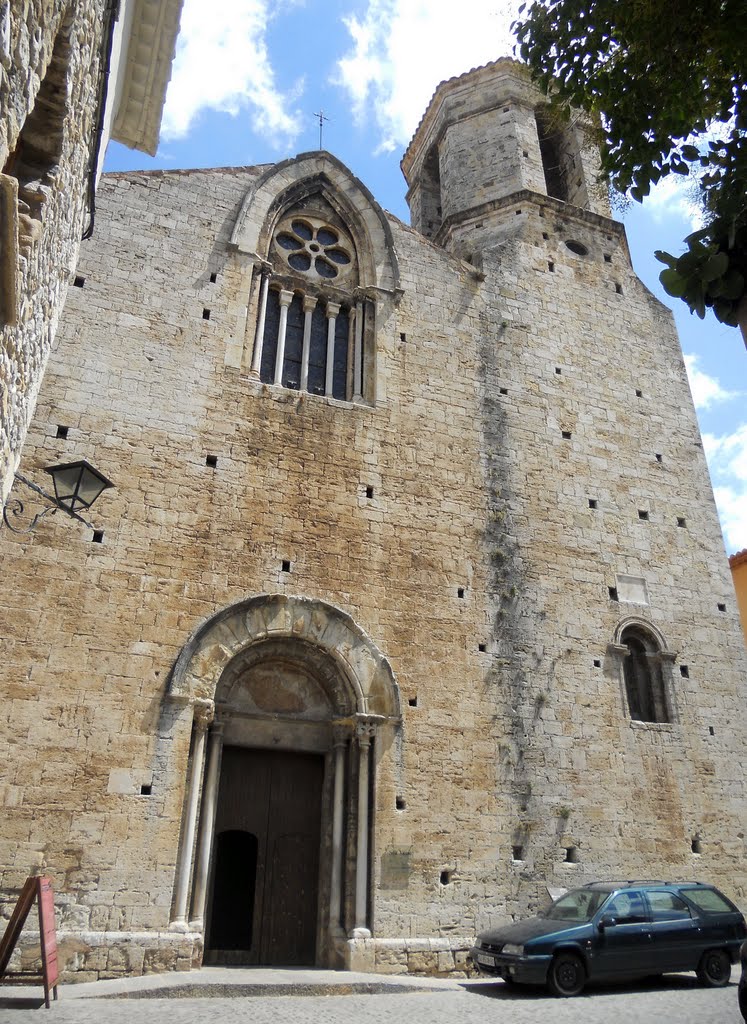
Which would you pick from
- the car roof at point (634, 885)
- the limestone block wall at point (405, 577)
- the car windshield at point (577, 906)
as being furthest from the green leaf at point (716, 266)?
the limestone block wall at point (405, 577)

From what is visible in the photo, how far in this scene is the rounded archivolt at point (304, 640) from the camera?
8492mm

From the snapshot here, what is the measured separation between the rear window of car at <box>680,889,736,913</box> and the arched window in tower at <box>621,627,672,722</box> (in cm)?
247

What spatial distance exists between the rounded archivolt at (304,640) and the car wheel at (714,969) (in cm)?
379

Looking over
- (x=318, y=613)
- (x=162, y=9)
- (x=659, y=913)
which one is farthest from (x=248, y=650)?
(x=162, y=9)

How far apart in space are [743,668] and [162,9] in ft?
37.0

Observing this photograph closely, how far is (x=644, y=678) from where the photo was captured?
10.6 meters

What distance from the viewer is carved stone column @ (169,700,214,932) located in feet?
24.6

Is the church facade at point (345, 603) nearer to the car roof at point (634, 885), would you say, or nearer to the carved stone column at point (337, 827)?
the carved stone column at point (337, 827)

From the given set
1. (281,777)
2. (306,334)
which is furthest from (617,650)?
(306,334)

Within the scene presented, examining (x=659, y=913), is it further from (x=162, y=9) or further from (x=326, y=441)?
(x=162, y=9)

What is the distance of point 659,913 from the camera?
24.9 feet

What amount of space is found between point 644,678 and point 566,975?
460 cm

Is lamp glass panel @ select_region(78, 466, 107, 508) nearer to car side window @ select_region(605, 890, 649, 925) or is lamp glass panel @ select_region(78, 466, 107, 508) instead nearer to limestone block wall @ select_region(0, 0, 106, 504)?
limestone block wall @ select_region(0, 0, 106, 504)

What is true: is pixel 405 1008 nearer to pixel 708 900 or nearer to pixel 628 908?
pixel 628 908
